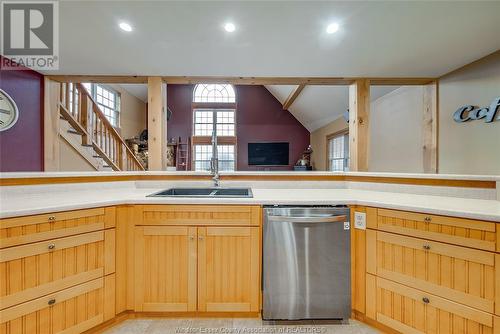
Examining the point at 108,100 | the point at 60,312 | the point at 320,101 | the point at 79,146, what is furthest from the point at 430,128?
the point at 108,100

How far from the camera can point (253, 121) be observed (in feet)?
27.8

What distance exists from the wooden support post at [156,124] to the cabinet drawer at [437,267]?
2212 millimetres

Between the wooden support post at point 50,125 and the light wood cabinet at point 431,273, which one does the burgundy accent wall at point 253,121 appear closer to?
the wooden support post at point 50,125

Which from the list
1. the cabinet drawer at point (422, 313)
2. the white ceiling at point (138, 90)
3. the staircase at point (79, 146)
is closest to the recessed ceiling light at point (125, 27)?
the staircase at point (79, 146)

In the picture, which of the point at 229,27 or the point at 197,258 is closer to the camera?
the point at 197,258

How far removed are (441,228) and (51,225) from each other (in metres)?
2.14

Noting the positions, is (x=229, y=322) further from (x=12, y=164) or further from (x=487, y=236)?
(x=12, y=164)

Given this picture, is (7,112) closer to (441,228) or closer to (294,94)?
(441,228)

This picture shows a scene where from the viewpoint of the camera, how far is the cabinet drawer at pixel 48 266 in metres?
1.11

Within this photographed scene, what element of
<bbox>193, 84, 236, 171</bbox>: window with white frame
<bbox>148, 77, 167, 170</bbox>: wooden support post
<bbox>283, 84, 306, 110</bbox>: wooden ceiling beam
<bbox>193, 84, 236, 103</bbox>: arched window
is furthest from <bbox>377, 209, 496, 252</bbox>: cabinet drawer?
<bbox>193, 84, 236, 103</bbox>: arched window

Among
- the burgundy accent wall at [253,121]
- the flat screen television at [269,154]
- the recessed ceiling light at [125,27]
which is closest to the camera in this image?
the recessed ceiling light at [125,27]

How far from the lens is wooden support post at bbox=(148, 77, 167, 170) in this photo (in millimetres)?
2545

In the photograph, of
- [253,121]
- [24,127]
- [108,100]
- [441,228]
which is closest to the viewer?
[441,228]

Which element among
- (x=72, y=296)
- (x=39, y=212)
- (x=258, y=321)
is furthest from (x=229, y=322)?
(x=39, y=212)
